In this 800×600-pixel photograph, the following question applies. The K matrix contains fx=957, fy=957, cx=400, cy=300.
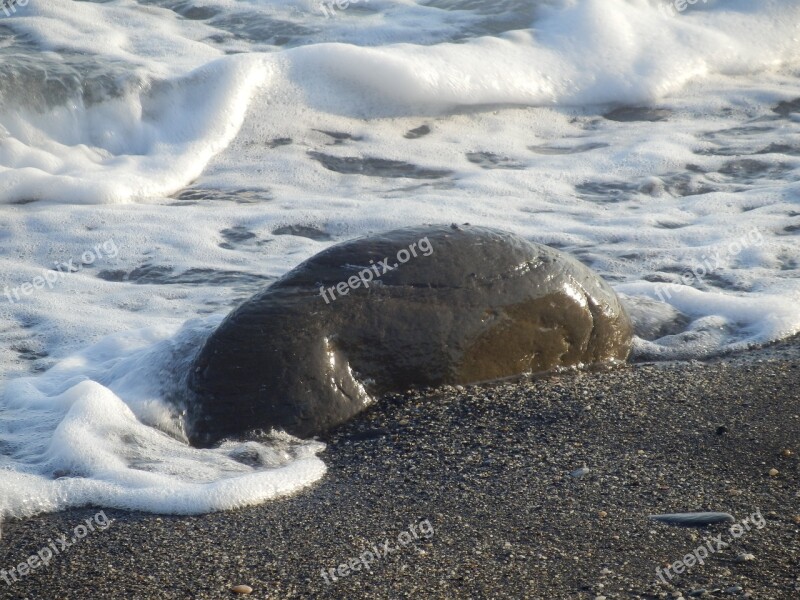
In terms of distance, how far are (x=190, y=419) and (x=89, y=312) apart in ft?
5.15

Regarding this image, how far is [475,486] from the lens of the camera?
294 centimetres

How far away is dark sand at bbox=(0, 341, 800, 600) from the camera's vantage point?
93.4 inches

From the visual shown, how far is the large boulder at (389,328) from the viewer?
341 centimetres

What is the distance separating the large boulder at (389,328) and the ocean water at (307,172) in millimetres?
186

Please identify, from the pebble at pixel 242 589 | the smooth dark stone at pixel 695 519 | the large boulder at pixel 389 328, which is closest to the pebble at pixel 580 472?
the smooth dark stone at pixel 695 519

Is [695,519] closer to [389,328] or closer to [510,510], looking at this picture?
[510,510]

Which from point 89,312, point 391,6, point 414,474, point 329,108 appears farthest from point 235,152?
point 414,474

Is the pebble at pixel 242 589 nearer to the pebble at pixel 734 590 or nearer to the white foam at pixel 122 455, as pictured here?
the white foam at pixel 122 455

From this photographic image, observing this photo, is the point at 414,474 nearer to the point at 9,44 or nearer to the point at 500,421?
the point at 500,421

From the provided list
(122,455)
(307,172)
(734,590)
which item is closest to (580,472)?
(734,590)

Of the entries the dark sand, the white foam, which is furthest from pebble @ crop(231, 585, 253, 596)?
the white foam

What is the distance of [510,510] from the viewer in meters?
2.77

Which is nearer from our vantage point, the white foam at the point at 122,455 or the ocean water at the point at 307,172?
the white foam at the point at 122,455

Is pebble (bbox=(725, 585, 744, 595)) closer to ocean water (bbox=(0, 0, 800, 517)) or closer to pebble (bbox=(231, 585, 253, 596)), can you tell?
pebble (bbox=(231, 585, 253, 596))
